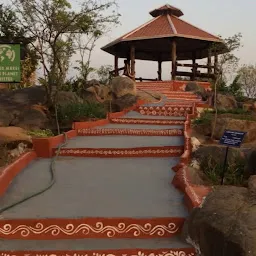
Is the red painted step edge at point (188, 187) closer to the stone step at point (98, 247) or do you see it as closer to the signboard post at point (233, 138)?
the stone step at point (98, 247)

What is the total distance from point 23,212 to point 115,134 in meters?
5.35

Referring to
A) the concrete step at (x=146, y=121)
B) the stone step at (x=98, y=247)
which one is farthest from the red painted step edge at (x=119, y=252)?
the concrete step at (x=146, y=121)

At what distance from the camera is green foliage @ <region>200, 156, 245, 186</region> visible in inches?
241

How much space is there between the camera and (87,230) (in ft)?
14.1

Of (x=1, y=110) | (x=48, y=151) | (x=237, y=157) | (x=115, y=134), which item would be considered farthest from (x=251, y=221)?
(x=1, y=110)

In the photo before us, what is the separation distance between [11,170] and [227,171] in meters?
3.60

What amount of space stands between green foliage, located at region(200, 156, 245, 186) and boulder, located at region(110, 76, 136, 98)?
369 inches

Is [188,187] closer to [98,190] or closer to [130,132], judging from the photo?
[98,190]

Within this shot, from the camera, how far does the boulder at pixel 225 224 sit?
3277mm

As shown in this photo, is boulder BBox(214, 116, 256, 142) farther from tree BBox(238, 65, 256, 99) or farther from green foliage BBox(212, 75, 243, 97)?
tree BBox(238, 65, 256, 99)

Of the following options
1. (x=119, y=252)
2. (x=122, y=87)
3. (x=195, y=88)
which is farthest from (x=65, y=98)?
(x=119, y=252)

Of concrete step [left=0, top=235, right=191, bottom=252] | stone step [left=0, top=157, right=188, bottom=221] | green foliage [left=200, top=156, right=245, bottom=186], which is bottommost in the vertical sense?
concrete step [left=0, top=235, right=191, bottom=252]

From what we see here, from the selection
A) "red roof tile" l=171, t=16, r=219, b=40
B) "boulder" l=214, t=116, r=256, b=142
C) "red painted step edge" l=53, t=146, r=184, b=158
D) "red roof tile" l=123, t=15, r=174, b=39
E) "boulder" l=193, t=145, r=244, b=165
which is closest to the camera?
"boulder" l=193, t=145, r=244, b=165

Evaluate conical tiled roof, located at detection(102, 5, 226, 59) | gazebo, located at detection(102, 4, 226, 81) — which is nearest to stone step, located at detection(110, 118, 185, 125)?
gazebo, located at detection(102, 4, 226, 81)
